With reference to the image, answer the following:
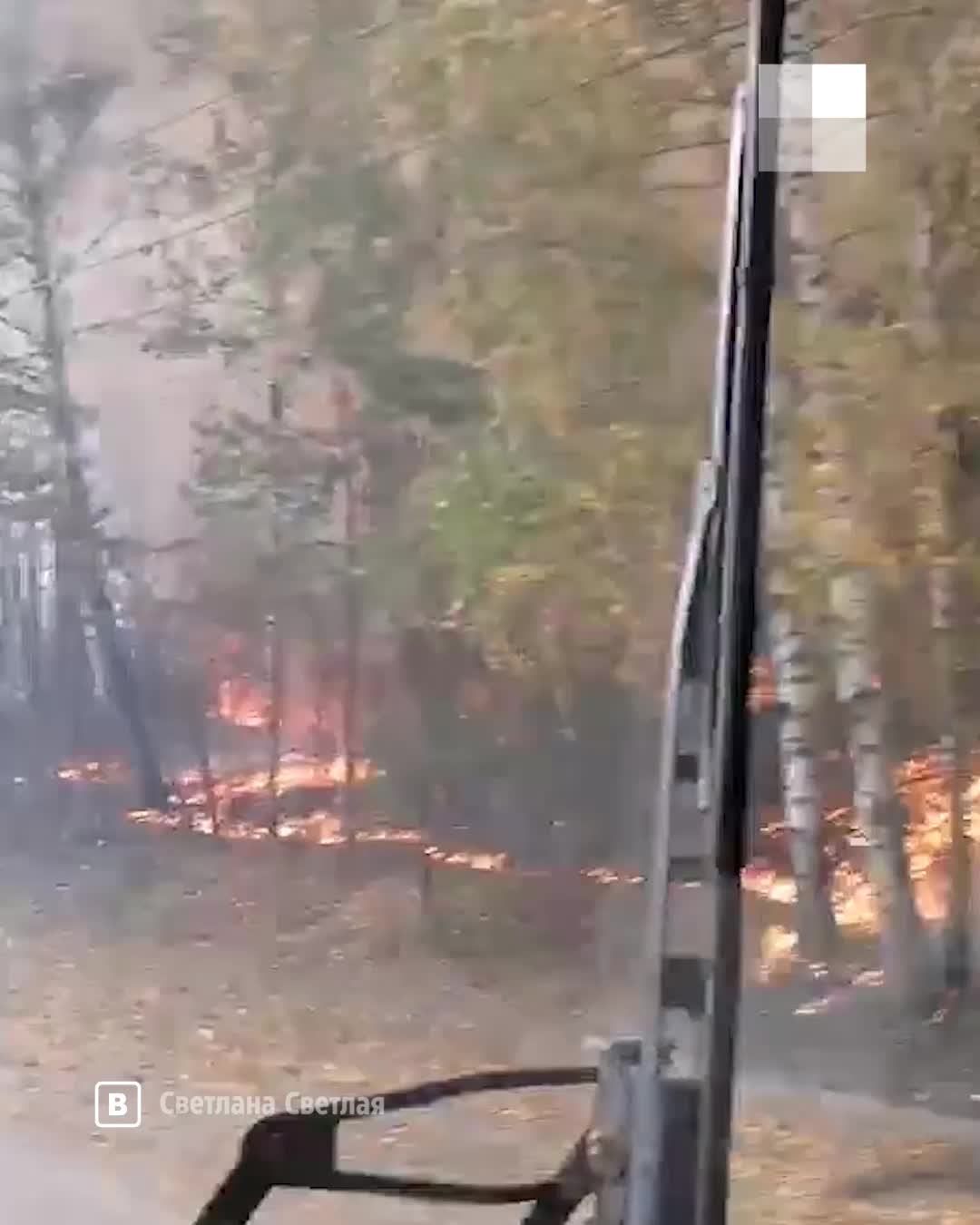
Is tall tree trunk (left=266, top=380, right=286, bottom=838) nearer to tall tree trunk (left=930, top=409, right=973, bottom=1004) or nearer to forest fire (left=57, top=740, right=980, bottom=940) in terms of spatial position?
forest fire (left=57, top=740, right=980, bottom=940)

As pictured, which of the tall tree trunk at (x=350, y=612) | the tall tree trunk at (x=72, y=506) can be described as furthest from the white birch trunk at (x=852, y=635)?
the tall tree trunk at (x=72, y=506)

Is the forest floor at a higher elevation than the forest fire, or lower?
lower

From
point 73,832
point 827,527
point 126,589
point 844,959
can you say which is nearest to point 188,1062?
point 73,832

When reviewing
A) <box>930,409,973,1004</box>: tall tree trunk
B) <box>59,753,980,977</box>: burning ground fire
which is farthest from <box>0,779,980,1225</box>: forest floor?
<box>930,409,973,1004</box>: tall tree trunk

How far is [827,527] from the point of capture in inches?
42.1

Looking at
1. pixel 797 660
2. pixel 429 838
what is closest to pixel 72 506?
pixel 429 838

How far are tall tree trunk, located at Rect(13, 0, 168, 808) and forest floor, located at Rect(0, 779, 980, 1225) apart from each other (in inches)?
2.5

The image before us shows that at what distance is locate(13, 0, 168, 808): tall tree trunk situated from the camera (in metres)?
1.09

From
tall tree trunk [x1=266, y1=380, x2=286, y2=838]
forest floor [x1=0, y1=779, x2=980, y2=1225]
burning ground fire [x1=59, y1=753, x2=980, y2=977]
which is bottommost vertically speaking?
forest floor [x1=0, y1=779, x2=980, y2=1225]

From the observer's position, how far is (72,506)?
1102mm

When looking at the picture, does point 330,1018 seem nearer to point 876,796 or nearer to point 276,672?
point 276,672

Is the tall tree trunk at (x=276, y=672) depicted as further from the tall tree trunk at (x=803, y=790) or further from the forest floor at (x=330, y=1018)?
the tall tree trunk at (x=803, y=790)

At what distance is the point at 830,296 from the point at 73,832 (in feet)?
1.89

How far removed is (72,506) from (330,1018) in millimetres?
361
